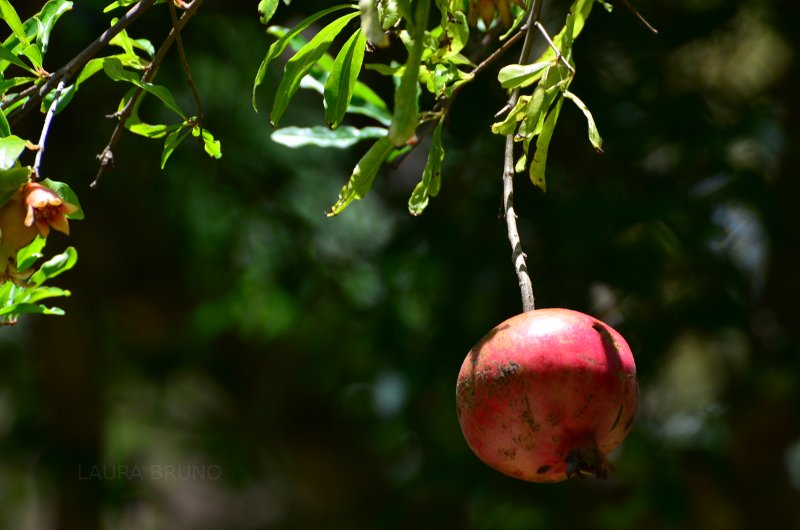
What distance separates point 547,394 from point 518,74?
31cm

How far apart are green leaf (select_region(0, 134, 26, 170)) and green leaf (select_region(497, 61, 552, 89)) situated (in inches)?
17.2

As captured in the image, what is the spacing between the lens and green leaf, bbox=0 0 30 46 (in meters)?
1.05

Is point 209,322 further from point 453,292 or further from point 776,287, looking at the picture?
point 776,287

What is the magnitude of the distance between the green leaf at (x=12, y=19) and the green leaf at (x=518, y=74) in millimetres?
499

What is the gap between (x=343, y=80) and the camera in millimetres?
1047

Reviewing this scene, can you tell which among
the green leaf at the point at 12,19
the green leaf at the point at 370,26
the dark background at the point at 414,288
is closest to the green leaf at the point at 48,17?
the green leaf at the point at 12,19

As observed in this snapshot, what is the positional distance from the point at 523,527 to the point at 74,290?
64.9 inches

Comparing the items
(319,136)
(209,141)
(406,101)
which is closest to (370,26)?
(406,101)

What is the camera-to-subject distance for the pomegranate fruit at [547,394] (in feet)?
2.91

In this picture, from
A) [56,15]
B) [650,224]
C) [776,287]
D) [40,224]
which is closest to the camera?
[40,224]

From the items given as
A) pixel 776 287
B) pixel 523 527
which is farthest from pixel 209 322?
pixel 776 287

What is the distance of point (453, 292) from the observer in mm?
2418

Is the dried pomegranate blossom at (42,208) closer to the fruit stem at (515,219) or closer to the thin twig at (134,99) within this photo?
the thin twig at (134,99)

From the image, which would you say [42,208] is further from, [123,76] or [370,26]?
[370,26]
